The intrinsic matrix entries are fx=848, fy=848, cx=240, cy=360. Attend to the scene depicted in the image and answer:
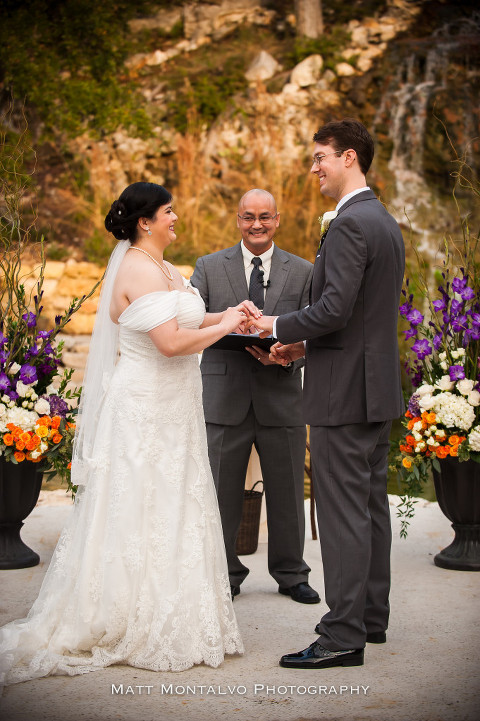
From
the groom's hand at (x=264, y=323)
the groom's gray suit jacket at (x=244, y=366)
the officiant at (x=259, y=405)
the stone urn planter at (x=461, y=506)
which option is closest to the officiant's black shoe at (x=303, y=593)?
the officiant at (x=259, y=405)

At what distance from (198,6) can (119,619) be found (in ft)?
51.5

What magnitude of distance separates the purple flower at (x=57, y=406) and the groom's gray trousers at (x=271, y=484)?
97 centimetres

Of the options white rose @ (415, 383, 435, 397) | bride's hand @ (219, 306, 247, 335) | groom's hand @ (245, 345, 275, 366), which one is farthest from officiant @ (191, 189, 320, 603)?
white rose @ (415, 383, 435, 397)

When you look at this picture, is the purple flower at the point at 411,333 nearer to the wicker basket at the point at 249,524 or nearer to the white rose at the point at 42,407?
the wicker basket at the point at 249,524

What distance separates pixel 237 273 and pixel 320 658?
6.41 feet

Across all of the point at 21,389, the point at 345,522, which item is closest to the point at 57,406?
the point at 21,389

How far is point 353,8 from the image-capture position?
16750 mm

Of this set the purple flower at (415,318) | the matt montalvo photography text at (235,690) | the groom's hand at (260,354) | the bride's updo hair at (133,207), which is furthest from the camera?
the purple flower at (415,318)

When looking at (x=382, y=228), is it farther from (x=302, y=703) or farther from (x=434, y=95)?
(x=434, y=95)

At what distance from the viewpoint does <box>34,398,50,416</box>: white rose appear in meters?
4.65

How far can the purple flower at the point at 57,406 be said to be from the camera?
15.5 feet

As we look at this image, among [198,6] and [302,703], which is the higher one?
[198,6]

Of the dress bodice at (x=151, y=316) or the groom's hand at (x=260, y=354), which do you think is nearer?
the dress bodice at (x=151, y=316)

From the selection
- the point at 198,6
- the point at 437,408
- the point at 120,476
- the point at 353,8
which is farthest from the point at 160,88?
the point at 120,476
